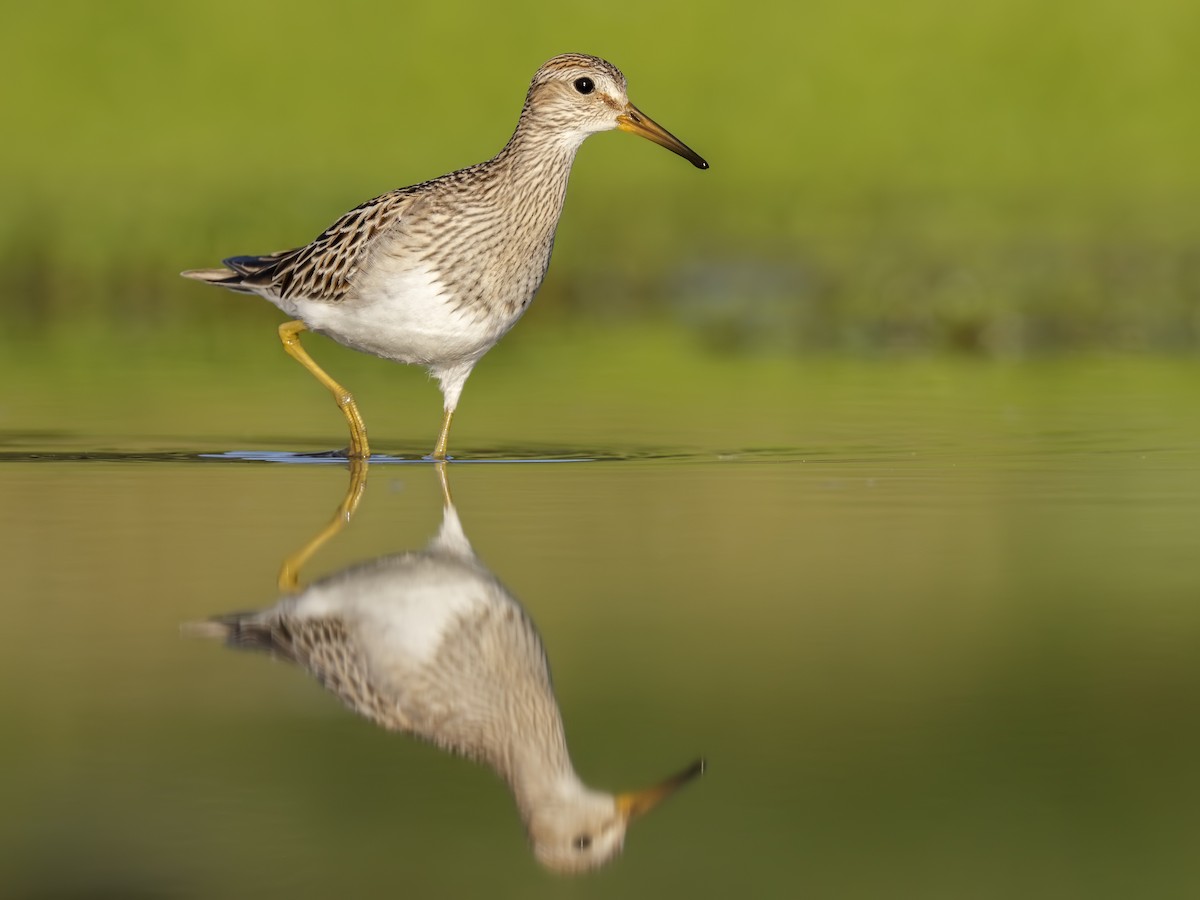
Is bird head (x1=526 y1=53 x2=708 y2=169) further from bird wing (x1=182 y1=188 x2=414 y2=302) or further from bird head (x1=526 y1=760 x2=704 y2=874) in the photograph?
bird head (x1=526 y1=760 x2=704 y2=874)

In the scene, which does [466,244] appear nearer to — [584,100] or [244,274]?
[584,100]

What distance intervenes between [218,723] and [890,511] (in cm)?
440

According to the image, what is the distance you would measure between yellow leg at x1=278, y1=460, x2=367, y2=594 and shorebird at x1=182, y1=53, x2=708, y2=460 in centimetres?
69

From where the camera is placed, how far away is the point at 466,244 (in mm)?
12086

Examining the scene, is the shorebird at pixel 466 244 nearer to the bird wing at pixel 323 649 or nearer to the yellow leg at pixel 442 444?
the yellow leg at pixel 442 444

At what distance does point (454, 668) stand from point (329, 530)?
2.75 m

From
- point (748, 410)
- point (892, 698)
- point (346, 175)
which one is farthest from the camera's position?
point (346, 175)

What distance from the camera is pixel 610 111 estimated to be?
487 inches

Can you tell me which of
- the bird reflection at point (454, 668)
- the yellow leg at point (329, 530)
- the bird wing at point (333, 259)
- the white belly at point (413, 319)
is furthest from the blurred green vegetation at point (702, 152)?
the bird reflection at point (454, 668)

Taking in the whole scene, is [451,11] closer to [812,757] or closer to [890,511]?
[890,511]

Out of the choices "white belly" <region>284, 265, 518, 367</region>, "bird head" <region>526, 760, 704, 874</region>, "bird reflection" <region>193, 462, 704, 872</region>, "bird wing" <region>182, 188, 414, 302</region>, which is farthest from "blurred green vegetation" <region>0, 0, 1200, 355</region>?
"bird head" <region>526, 760, 704, 874</region>

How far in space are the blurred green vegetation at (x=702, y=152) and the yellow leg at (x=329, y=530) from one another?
28.9ft

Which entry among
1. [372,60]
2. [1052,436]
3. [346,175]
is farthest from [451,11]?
[1052,436]

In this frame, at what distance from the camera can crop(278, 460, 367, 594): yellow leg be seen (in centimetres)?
868
